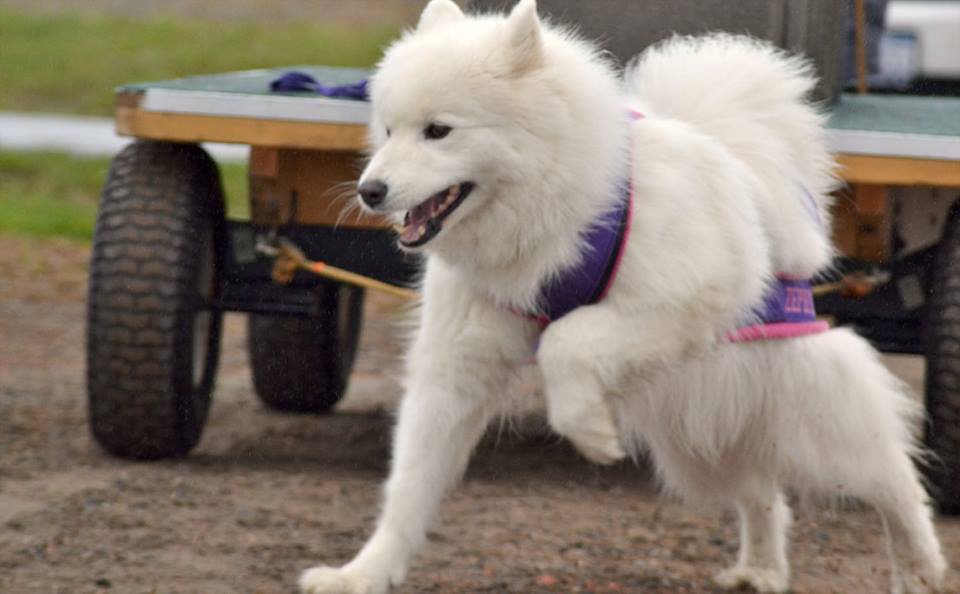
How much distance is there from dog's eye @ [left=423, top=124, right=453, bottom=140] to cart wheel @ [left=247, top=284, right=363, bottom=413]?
9.10ft

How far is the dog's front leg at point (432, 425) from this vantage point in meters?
3.70

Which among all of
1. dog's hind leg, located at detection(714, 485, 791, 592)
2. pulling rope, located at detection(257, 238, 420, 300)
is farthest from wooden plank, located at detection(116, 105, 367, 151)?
dog's hind leg, located at detection(714, 485, 791, 592)

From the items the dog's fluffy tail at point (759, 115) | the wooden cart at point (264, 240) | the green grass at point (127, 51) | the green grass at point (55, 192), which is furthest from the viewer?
the green grass at point (127, 51)

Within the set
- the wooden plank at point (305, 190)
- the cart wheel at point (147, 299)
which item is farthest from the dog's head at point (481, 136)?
the cart wheel at point (147, 299)

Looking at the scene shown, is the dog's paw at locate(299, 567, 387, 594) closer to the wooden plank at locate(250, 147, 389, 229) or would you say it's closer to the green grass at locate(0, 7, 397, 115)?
the wooden plank at locate(250, 147, 389, 229)

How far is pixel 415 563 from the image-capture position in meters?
4.37

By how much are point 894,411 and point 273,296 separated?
7.33ft

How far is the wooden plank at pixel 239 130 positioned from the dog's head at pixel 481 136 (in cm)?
130

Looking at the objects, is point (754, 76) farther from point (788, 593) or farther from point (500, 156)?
point (788, 593)

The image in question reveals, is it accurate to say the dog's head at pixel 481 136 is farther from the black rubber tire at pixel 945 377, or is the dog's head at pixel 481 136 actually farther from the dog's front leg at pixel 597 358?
the black rubber tire at pixel 945 377

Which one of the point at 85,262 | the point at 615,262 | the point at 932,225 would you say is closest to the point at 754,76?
the point at 615,262

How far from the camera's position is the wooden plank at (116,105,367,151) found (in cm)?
484

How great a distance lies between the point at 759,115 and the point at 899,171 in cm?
91

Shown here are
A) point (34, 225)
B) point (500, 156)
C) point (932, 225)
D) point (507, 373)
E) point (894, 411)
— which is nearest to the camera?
point (500, 156)
